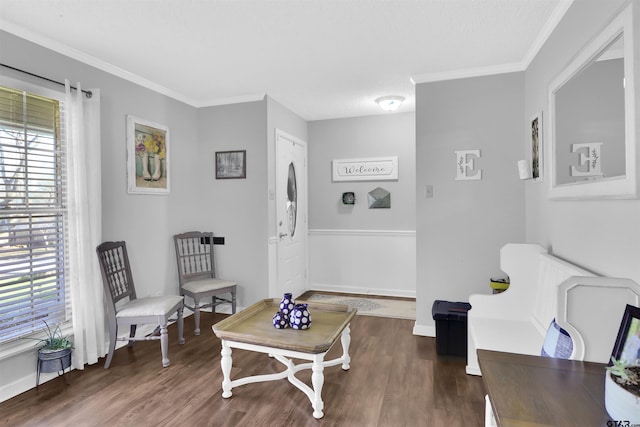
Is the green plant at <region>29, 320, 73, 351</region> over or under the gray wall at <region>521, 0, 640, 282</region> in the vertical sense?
under

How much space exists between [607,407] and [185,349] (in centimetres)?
299

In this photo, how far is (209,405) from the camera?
7.22 feet

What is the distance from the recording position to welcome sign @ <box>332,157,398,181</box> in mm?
4727

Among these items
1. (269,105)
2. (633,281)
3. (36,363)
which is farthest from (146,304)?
(633,281)

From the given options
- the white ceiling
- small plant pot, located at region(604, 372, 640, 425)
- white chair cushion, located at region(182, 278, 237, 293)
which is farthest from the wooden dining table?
white chair cushion, located at region(182, 278, 237, 293)

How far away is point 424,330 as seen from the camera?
3.38 meters

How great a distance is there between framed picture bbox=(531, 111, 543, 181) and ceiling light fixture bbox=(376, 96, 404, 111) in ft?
5.01

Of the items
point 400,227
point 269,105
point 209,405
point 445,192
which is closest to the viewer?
point 209,405

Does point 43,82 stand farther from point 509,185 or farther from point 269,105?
point 509,185

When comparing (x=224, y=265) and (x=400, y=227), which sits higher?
(x=400, y=227)

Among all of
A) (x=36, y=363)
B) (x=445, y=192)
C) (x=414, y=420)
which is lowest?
(x=414, y=420)

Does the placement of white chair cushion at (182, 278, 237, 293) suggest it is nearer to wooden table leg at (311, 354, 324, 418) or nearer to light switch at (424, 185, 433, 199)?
wooden table leg at (311, 354, 324, 418)

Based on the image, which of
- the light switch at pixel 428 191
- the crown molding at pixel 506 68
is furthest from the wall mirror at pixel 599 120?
the light switch at pixel 428 191

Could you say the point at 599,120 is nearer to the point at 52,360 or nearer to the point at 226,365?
the point at 226,365
